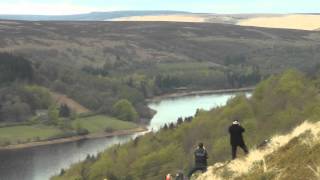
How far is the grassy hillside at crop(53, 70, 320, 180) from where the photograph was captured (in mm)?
85562

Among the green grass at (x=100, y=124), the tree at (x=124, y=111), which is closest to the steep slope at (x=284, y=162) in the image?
the green grass at (x=100, y=124)

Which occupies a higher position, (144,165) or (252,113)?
(252,113)

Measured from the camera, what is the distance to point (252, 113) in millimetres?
93688

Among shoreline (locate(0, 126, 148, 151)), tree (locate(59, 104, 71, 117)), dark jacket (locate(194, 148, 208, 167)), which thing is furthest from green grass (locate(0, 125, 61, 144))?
dark jacket (locate(194, 148, 208, 167))

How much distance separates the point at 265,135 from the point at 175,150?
17529 millimetres

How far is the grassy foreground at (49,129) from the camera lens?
150625mm

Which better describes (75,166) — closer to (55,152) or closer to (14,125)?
(55,152)

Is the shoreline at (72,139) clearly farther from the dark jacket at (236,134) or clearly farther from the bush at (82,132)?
the dark jacket at (236,134)


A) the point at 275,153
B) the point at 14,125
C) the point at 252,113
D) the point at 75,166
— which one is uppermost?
the point at 275,153

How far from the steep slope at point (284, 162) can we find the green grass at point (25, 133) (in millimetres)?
136150

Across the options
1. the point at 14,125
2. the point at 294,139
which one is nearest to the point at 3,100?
the point at 14,125

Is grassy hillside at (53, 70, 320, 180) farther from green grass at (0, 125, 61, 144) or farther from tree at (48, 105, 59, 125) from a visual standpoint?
tree at (48, 105, 59, 125)

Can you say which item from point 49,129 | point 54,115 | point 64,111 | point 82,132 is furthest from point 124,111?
point 49,129

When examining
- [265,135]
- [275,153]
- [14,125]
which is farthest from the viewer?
[14,125]
